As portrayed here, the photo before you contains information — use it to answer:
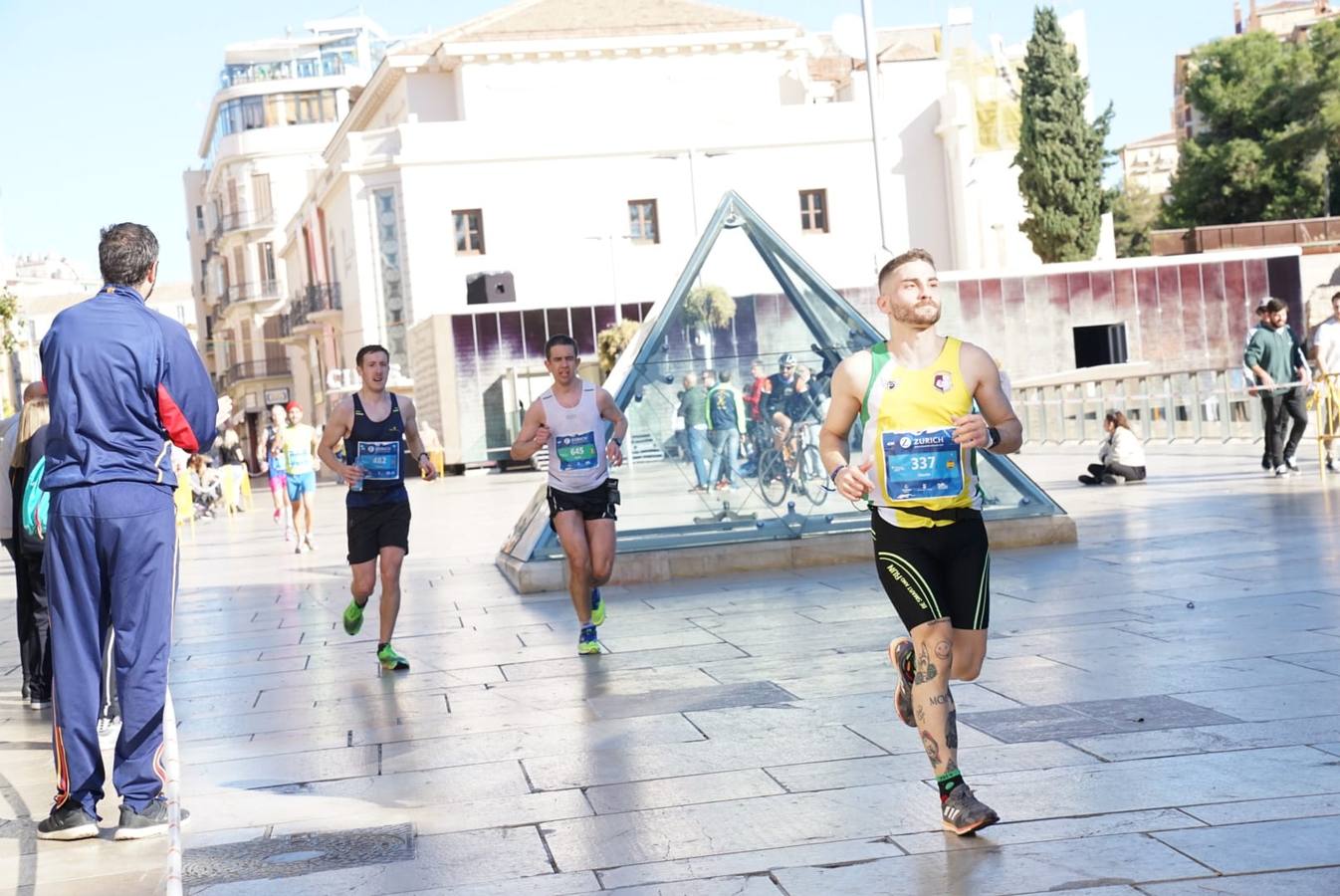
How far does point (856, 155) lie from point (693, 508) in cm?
4191

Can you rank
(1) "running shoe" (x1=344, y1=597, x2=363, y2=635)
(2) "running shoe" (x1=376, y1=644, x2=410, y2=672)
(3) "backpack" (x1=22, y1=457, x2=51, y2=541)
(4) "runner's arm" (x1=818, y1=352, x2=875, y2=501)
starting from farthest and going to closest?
(1) "running shoe" (x1=344, y1=597, x2=363, y2=635) < (2) "running shoe" (x1=376, y1=644, x2=410, y2=672) < (3) "backpack" (x1=22, y1=457, x2=51, y2=541) < (4) "runner's arm" (x1=818, y1=352, x2=875, y2=501)

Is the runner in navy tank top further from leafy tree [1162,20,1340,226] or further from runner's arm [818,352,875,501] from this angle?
leafy tree [1162,20,1340,226]

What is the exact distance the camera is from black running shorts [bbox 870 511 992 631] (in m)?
5.60

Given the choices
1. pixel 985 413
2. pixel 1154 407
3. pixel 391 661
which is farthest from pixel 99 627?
pixel 1154 407

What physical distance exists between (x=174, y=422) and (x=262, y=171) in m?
79.5

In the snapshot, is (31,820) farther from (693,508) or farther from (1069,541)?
(1069,541)

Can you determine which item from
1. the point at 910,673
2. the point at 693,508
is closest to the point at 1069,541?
the point at 693,508

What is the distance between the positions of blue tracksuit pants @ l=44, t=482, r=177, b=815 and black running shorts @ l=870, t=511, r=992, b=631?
2.47 m

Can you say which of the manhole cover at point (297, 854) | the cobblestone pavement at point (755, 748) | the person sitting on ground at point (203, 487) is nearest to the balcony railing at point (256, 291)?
the person sitting on ground at point (203, 487)

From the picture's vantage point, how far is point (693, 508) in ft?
45.9

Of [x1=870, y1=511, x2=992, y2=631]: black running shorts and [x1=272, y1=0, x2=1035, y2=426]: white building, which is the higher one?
[x1=272, y1=0, x2=1035, y2=426]: white building

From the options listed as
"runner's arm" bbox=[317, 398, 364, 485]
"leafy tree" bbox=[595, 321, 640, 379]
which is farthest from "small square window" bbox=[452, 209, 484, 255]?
"runner's arm" bbox=[317, 398, 364, 485]

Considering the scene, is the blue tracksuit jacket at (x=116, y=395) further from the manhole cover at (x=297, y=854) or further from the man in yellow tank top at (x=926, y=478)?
the man in yellow tank top at (x=926, y=478)

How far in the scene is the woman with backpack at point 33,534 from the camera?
8750mm
